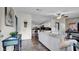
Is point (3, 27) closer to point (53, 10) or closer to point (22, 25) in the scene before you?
point (22, 25)

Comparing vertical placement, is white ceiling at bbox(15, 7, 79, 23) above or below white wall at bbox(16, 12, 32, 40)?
above

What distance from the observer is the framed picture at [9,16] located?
237cm

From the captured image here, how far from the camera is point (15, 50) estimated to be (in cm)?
240

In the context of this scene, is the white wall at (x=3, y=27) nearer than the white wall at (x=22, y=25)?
Yes

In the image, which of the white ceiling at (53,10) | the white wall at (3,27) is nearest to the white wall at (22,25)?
the white ceiling at (53,10)

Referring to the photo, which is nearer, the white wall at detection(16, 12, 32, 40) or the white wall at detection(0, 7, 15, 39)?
the white wall at detection(0, 7, 15, 39)

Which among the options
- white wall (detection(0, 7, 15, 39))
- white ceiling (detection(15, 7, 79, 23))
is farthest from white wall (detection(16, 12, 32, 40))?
white wall (detection(0, 7, 15, 39))

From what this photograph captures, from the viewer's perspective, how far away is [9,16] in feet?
7.97

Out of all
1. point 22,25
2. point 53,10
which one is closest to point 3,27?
point 22,25

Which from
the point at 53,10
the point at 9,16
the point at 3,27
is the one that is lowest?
the point at 3,27

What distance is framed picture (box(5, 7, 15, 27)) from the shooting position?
93.2 inches

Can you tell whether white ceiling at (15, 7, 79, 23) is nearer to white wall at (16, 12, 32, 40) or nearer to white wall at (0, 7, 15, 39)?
white wall at (16, 12, 32, 40)

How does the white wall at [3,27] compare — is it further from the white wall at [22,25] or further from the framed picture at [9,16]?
the white wall at [22,25]
